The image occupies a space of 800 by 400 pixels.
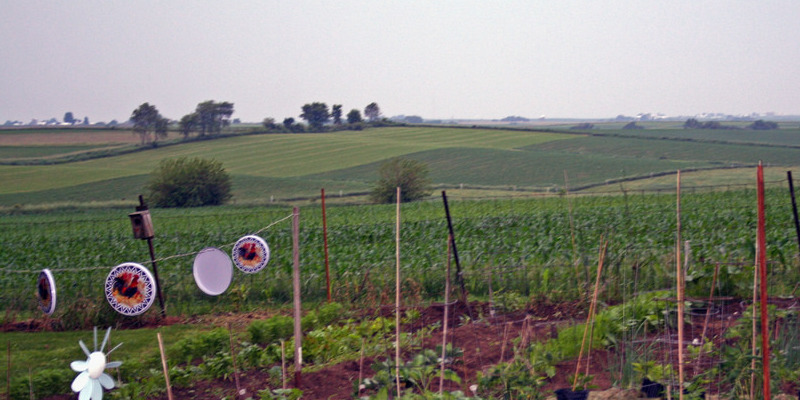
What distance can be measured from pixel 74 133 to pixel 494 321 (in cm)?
6901

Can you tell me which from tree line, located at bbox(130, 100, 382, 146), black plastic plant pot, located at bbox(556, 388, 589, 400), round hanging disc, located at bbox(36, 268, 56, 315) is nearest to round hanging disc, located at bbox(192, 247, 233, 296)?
round hanging disc, located at bbox(36, 268, 56, 315)

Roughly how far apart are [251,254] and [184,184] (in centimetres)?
3109

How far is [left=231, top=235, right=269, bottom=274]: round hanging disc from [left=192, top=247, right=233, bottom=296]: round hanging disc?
67cm

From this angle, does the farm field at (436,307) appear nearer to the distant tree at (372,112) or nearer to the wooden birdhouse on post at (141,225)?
the wooden birdhouse on post at (141,225)

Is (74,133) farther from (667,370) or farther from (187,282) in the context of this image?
(667,370)

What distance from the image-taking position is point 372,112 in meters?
81.9

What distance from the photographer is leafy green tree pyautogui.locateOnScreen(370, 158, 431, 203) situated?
34.2 meters

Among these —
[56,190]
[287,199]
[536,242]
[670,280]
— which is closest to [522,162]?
[287,199]

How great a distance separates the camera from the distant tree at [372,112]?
80812 millimetres

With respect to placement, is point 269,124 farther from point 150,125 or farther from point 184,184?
point 184,184

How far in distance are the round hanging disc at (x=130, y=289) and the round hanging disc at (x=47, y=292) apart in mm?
718

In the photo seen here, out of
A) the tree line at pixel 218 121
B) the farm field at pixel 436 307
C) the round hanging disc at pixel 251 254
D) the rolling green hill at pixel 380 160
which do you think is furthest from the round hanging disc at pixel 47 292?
the tree line at pixel 218 121

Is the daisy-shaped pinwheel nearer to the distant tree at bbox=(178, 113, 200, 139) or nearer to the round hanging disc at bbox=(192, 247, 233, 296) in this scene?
the round hanging disc at bbox=(192, 247, 233, 296)

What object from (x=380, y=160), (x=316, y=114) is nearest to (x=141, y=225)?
(x=380, y=160)
